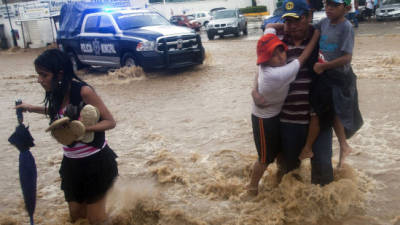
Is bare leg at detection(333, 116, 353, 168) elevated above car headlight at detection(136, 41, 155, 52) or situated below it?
below

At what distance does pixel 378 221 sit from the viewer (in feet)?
11.1

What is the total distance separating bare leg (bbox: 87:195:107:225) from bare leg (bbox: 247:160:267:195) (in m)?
1.37

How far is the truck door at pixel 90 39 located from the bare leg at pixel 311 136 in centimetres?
992

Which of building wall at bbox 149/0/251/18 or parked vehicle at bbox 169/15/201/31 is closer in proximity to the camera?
parked vehicle at bbox 169/15/201/31

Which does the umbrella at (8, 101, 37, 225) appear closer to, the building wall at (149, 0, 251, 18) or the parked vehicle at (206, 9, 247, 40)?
the parked vehicle at (206, 9, 247, 40)

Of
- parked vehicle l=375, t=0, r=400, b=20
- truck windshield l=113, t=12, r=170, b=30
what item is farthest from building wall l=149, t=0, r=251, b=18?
truck windshield l=113, t=12, r=170, b=30

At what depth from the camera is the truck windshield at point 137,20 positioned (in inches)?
455

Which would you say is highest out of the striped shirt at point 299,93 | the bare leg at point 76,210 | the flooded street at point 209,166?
the striped shirt at point 299,93

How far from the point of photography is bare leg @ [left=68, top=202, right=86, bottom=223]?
316 centimetres

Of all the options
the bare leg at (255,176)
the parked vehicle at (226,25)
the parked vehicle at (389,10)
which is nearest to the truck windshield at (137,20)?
the bare leg at (255,176)

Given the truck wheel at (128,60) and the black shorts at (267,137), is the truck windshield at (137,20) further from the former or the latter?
the black shorts at (267,137)

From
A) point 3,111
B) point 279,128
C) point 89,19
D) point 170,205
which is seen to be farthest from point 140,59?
point 279,128

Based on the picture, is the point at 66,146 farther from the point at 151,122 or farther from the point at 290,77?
the point at 151,122

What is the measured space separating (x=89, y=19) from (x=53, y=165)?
26.3 feet
